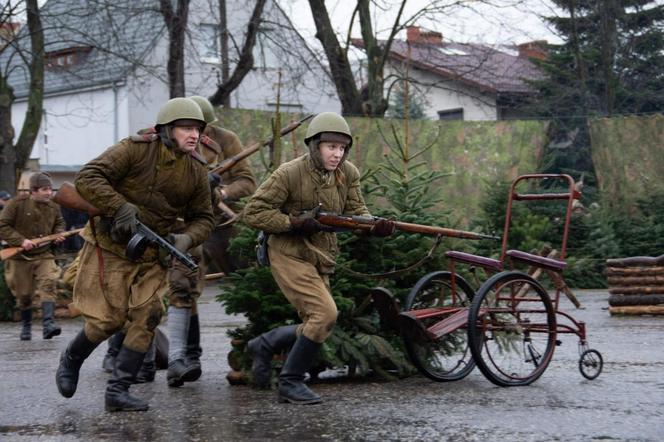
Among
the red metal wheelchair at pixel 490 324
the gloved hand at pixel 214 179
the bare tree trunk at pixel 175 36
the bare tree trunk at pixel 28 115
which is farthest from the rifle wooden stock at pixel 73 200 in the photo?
the bare tree trunk at pixel 175 36

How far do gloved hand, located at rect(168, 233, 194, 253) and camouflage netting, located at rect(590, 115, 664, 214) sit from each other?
43.3 ft

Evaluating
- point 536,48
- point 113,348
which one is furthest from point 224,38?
point 113,348

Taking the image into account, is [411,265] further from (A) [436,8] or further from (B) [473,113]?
(B) [473,113]

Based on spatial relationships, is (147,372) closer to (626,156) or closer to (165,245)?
(165,245)

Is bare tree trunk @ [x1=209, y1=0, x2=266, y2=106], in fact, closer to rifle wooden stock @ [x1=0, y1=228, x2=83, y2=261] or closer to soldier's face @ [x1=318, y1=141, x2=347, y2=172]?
rifle wooden stock @ [x1=0, y1=228, x2=83, y2=261]

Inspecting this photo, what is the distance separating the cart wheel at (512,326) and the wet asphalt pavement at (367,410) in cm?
15

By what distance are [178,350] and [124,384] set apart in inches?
37.7

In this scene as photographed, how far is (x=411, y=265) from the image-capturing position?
8.34 meters

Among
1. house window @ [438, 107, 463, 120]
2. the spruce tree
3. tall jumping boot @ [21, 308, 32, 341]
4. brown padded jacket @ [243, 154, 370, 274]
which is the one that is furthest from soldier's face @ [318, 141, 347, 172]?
house window @ [438, 107, 463, 120]

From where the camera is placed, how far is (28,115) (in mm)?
21078

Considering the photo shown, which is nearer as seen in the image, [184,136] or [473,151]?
[184,136]

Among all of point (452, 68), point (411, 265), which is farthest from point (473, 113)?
point (411, 265)

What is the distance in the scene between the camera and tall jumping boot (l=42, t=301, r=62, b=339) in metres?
12.2

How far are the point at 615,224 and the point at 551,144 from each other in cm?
295
